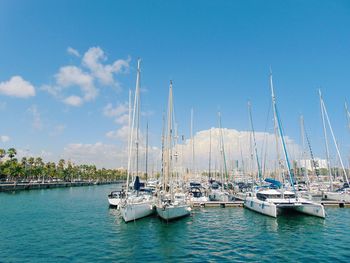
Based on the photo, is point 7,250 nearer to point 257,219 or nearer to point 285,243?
point 285,243

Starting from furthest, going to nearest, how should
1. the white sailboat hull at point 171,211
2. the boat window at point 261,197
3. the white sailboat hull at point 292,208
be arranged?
1. the boat window at point 261,197
2. the white sailboat hull at point 292,208
3. the white sailboat hull at point 171,211

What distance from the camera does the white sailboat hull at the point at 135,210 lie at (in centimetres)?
3240

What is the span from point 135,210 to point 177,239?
9809 mm

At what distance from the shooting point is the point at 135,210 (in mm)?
33469

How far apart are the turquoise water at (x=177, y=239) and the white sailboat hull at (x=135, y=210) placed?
107 centimetres

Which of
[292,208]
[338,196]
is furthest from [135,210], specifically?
[338,196]

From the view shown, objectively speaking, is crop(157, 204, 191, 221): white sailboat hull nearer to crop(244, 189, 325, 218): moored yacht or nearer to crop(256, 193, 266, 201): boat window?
crop(244, 189, 325, 218): moored yacht

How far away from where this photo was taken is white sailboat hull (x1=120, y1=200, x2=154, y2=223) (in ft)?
106

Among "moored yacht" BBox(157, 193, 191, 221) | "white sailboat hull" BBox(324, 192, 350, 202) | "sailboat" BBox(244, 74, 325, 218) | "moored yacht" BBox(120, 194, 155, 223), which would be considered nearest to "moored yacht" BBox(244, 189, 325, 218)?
"sailboat" BBox(244, 74, 325, 218)

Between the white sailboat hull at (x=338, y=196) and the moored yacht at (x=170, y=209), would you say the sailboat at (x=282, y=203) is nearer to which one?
the moored yacht at (x=170, y=209)

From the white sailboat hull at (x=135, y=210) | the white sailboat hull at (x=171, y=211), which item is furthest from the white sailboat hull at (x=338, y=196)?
the white sailboat hull at (x=135, y=210)

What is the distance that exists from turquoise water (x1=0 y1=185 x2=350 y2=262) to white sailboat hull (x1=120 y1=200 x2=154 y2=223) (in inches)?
42.0

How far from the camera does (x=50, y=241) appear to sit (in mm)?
24562

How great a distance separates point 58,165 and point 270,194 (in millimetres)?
153821
